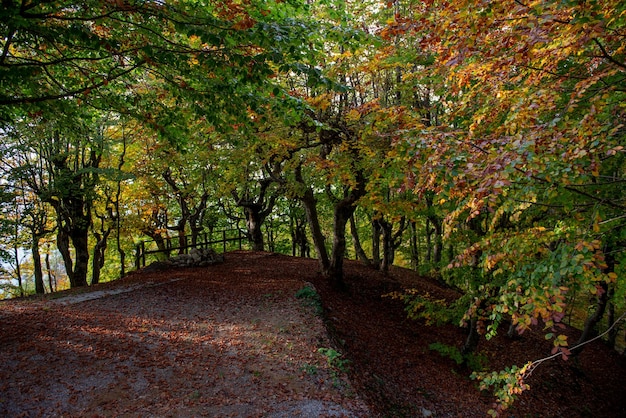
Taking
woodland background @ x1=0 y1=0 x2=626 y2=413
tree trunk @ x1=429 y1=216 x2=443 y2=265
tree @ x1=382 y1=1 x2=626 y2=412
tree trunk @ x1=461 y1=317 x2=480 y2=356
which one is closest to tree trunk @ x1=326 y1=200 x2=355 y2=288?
woodland background @ x1=0 y1=0 x2=626 y2=413

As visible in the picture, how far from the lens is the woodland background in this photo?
9.99 feet

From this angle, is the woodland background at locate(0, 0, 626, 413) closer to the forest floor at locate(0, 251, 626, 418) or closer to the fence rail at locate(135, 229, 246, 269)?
the forest floor at locate(0, 251, 626, 418)

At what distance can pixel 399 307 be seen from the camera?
11.3m

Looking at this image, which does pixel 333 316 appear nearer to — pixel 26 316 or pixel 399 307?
pixel 399 307

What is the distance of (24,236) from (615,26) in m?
18.9

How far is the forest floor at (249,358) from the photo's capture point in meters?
4.73

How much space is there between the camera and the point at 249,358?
5895 millimetres

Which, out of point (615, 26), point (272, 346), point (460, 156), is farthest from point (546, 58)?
point (272, 346)

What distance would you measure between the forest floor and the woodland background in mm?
1361

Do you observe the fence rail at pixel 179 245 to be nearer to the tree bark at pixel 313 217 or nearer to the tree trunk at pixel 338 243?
the tree bark at pixel 313 217

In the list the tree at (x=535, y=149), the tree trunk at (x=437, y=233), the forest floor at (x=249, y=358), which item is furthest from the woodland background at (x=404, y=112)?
the tree trunk at (x=437, y=233)

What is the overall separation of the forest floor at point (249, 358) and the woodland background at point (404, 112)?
1.36m

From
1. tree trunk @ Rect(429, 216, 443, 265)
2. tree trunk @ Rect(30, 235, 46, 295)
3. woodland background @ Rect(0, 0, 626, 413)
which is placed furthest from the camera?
tree trunk @ Rect(429, 216, 443, 265)

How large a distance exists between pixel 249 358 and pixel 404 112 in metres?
5.04
